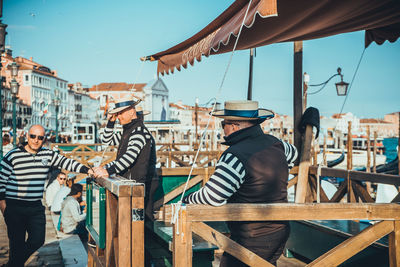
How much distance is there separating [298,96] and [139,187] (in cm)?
372

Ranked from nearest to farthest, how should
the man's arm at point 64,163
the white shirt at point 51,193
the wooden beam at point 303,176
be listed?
the man's arm at point 64,163 < the wooden beam at point 303,176 < the white shirt at point 51,193

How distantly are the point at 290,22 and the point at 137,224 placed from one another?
2006 millimetres

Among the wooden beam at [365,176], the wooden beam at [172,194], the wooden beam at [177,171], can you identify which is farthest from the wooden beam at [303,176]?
the wooden beam at [172,194]

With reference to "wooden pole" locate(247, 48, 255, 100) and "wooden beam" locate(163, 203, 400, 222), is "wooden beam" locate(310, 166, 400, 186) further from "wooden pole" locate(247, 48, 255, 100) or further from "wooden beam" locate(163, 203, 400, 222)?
"wooden beam" locate(163, 203, 400, 222)

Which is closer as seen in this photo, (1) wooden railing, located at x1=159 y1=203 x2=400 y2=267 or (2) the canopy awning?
(1) wooden railing, located at x1=159 y1=203 x2=400 y2=267

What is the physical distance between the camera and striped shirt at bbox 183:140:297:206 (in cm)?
250

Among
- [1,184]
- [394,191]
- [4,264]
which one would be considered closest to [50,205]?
[4,264]

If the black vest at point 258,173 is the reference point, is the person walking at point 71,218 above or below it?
below

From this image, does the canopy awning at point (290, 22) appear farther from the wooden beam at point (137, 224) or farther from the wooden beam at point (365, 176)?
the wooden beam at point (365, 176)

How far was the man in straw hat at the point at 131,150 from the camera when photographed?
12.9 feet

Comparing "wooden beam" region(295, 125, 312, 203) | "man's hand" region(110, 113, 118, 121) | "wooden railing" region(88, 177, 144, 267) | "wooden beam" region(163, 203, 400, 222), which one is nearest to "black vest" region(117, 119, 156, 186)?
"man's hand" region(110, 113, 118, 121)

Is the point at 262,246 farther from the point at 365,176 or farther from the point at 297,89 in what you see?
the point at 297,89

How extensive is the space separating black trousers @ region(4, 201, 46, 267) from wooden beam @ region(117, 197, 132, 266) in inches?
78.3

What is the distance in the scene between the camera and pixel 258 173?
261cm
